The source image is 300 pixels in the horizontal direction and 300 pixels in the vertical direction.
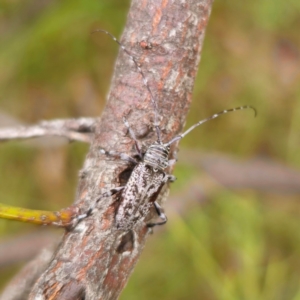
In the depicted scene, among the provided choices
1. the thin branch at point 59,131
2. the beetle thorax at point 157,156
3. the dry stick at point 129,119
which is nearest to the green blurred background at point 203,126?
the beetle thorax at point 157,156

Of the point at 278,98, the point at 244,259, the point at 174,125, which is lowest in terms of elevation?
the point at 244,259

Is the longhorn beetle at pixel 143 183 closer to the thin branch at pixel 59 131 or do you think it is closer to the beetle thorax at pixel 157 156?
the beetle thorax at pixel 157 156

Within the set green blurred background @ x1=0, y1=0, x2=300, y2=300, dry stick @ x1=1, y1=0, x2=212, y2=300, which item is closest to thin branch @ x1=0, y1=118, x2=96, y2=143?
dry stick @ x1=1, y1=0, x2=212, y2=300

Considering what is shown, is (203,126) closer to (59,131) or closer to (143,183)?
(143,183)

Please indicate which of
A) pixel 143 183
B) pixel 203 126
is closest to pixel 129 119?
pixel 143 183

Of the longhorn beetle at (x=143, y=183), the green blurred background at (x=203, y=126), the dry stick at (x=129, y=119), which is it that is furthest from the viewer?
the green blurred background at (x=203, y=126)

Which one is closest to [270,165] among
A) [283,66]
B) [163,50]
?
[283,66]

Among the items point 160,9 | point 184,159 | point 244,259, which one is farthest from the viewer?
point 244,259

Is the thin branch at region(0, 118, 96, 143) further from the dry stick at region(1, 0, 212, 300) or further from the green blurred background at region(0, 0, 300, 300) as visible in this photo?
the green blurred background at region(0, 0, 300, 300)

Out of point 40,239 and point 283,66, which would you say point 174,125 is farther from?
point 283,66
